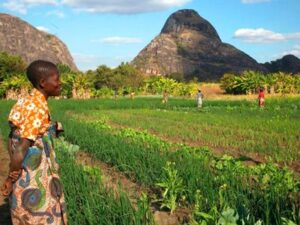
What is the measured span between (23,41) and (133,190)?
137 m

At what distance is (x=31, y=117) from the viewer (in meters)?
3.10

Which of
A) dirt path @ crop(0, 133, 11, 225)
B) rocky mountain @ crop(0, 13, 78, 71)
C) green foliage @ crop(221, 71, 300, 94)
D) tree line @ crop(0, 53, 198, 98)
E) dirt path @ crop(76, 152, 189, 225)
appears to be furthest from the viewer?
rocky mountain @ crop(0, 13, 78, 71)

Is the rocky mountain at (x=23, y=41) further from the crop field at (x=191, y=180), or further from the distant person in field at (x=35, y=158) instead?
the distant person in field at (x=35, y=158)

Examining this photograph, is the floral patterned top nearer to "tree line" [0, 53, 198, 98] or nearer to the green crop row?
the green crop row

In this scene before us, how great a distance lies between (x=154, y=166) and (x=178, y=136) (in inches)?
276

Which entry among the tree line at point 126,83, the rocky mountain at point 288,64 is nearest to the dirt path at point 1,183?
the tree line at point 126,83

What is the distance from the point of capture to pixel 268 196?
412cm

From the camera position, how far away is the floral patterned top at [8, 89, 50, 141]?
3.07 metres

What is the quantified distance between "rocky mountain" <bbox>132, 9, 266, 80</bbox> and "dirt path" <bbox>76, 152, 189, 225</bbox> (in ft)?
359

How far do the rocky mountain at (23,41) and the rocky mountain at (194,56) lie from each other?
89.6 ft

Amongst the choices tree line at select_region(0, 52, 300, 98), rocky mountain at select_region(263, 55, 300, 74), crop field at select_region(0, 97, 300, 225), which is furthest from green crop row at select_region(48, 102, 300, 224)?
rocky mountain at select_region(263, 55, 300, 74)

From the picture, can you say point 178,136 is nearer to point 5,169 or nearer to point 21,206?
point 5,169

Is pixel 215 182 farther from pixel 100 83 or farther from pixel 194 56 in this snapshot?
pixel 194 56

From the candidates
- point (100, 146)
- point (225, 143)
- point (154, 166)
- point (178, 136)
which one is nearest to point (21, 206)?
point (154, 166)
